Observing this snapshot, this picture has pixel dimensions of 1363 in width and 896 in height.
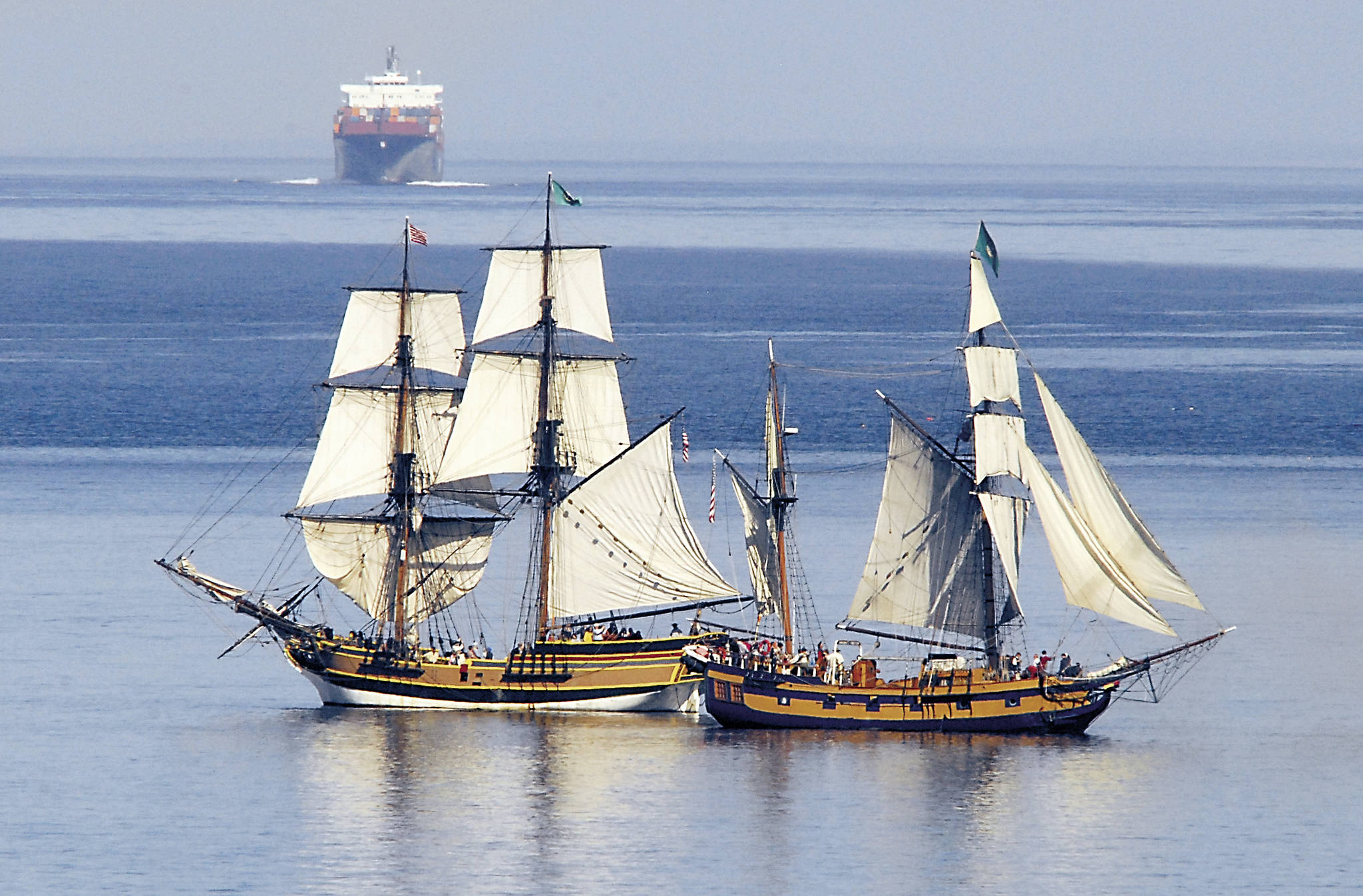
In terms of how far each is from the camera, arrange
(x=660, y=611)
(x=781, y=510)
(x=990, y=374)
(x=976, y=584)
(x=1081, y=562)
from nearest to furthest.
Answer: (x=1081, y=562), (x=990, y=374), (x=976, y=584), (x=781, y=510), (x=660, y=611)

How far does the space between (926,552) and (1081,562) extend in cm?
447

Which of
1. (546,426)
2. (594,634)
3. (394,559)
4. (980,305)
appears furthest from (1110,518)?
(394,559)

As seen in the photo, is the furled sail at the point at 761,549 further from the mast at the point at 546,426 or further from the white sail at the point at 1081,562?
the white sail at the point at 1081,562

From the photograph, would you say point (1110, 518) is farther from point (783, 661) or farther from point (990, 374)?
point (783, 661)

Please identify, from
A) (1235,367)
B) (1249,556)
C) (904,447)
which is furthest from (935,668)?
(1235,367)

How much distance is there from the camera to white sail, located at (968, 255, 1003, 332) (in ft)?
218

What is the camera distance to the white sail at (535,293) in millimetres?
73375

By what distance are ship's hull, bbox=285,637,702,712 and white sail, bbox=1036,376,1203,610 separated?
11.8m

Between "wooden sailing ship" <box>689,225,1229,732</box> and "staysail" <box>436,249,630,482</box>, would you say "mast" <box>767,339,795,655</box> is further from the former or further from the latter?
"staysail" <box>436,249,630,482</box>

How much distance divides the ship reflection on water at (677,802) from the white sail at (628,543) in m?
5.23

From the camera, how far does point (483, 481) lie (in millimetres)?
74562

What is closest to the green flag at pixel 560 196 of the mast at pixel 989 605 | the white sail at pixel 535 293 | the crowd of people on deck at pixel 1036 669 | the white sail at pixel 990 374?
the white sail at pixel 535 293

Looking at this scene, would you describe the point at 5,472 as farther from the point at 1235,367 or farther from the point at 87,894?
the point at 1235,367

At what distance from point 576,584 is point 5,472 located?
1557 inches
